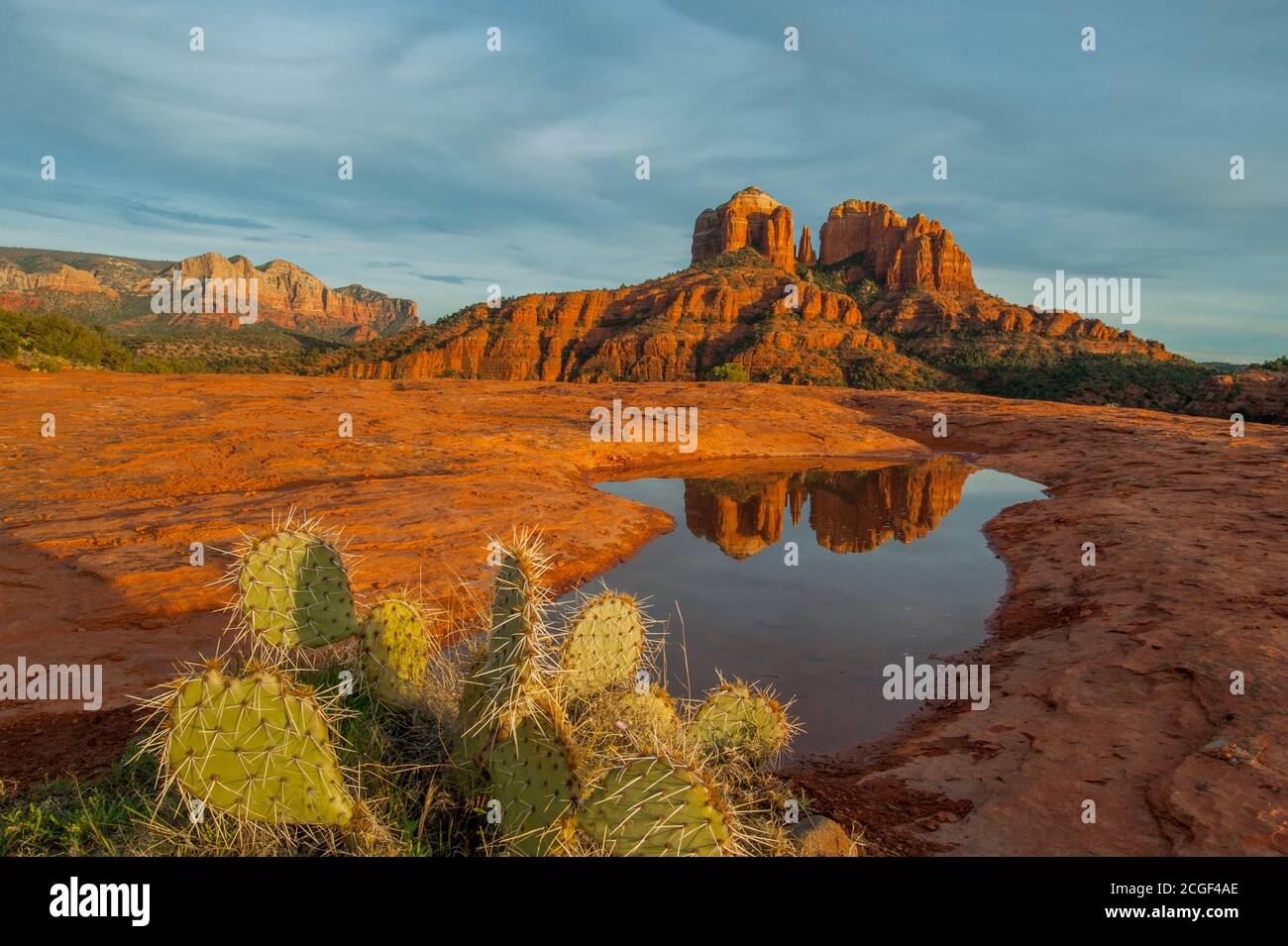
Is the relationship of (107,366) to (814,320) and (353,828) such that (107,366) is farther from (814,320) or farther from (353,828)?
(814,320)

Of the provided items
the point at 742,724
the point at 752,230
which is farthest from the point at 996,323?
the point at 742,724

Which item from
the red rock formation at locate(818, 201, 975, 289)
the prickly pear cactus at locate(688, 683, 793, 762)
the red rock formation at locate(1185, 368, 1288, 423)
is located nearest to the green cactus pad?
the prickly pear cactus at locate(688, 683, 793, 762)

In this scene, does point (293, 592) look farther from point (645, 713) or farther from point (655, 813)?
point (655, 813)

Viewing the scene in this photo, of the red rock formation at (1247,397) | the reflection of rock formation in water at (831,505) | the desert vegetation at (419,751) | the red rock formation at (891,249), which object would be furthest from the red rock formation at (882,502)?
the red rock formation at (891,249)

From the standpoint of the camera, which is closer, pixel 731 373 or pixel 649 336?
pixel 731 373

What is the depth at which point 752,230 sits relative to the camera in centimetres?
11856

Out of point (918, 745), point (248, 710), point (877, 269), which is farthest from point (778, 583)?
point (877, 269)

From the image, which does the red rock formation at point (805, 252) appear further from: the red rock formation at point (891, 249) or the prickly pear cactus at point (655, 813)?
the prickly pear cactus at point (655, 813)

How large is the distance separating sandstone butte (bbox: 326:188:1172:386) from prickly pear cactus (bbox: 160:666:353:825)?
61.2m

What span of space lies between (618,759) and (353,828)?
1.23 m

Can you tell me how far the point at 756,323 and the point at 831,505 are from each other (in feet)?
222

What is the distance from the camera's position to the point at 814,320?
7944 centimetres

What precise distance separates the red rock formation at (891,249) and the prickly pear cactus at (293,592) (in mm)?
107269

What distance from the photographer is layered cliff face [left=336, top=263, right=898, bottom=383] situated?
239 feet
